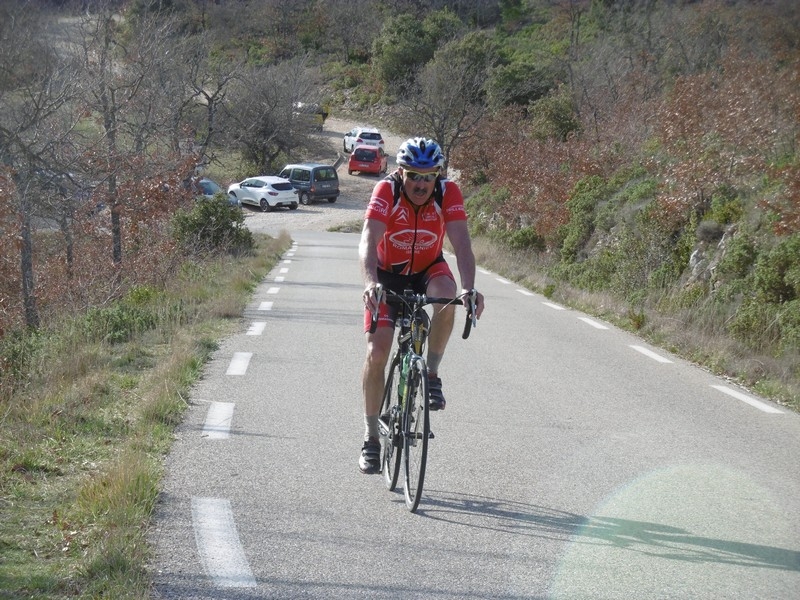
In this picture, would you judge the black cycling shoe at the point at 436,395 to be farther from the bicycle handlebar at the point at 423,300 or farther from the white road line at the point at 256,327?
the white road line at the point at 256,327

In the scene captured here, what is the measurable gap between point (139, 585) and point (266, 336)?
23.9 ft

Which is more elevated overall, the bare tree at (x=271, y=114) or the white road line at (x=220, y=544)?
the white road line at (x=220, y=544)

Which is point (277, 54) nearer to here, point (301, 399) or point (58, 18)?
point (58, 18)

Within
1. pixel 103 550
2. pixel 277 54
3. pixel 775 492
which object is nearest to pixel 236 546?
pixel 103 550

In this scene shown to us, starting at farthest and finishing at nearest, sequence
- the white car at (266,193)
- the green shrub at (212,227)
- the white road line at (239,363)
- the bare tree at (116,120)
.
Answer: the white car at (266,193)
the green shrub at (212,227)
the bare tree at (116,120)
the white road line at (239,363)

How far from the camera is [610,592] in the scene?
3979 mm

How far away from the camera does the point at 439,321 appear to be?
5.36 meters

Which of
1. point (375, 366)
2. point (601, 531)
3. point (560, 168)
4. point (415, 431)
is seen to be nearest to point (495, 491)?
point (415, 431)

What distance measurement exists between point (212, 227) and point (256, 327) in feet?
35.8

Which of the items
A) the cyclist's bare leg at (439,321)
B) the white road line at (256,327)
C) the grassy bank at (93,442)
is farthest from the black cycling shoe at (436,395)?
the white road line at (256,327)

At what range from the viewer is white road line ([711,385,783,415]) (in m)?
7.93

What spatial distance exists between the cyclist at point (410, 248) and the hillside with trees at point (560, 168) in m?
4.14

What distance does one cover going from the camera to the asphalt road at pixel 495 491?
13.4 ft

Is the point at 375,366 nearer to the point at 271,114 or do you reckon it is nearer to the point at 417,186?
the point at 417,186
